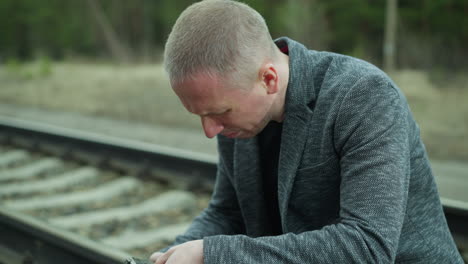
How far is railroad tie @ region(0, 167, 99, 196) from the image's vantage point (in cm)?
526

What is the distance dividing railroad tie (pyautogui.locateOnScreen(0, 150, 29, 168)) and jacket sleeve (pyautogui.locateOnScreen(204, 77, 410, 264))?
5336mm

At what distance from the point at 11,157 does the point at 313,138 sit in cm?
557

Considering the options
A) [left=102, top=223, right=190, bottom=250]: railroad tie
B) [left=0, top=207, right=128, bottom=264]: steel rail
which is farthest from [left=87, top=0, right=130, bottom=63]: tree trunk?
[left=0, top=207, right=128, bottom=264]: steel rail

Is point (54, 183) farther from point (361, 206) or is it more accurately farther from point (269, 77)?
point (361, 206)

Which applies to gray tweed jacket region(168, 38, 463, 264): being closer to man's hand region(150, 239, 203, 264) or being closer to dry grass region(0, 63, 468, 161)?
man's hand region(150, 239, 203, 264)

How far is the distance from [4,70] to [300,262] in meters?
21.3

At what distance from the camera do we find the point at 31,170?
5.94 metres

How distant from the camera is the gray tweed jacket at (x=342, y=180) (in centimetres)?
158

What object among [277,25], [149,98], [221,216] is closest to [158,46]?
[277,25]

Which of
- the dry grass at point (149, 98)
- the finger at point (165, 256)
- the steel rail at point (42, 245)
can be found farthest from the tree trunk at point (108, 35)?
the finger at point (165, 256)

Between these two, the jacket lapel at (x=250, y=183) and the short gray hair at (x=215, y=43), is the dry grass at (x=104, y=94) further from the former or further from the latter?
the short gray hair at (x=215, y=43)

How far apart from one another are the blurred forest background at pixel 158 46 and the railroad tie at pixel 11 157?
115 inches

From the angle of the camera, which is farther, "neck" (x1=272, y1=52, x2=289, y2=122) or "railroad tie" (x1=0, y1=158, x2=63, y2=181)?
"railroad tie" (x1=0, y1=158, x2=63, y2=181)

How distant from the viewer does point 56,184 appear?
213 inches
